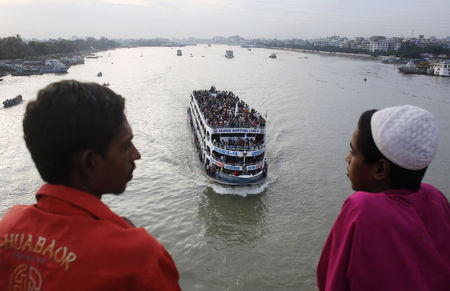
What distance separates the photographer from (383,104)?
3259 centimetres

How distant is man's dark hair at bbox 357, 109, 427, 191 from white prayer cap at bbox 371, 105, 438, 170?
0.12 feet

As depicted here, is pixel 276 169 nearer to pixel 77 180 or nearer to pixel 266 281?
pixel 266 281

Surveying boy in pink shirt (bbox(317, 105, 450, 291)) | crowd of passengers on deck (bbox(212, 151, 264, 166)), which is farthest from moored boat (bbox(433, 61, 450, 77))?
boy in pink shirt (bbox(317, 105, 450, 291))

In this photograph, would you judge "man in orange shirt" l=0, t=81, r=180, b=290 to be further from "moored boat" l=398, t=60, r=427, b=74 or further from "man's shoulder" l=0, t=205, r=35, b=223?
"moored boat" l=398, t=60, r=427, b=74

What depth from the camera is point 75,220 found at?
898mm

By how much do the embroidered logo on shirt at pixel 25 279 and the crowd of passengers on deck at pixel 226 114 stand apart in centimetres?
1502

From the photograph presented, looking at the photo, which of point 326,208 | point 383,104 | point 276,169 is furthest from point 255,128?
point 383,104

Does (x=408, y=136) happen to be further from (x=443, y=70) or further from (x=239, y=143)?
(x=443, y=70)

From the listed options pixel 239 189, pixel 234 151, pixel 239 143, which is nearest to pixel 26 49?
pixel 239 143

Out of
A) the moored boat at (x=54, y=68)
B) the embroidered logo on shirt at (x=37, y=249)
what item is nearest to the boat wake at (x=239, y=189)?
the embroidered logo on shirt at (x=37, y=249)

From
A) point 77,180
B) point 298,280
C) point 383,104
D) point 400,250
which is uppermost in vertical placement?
point 77,180

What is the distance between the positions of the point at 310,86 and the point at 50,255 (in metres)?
45.6

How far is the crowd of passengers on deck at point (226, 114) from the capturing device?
16584mm

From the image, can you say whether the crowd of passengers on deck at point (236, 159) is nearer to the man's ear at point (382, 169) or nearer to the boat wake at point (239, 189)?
the boat wake at point (239, 189)
